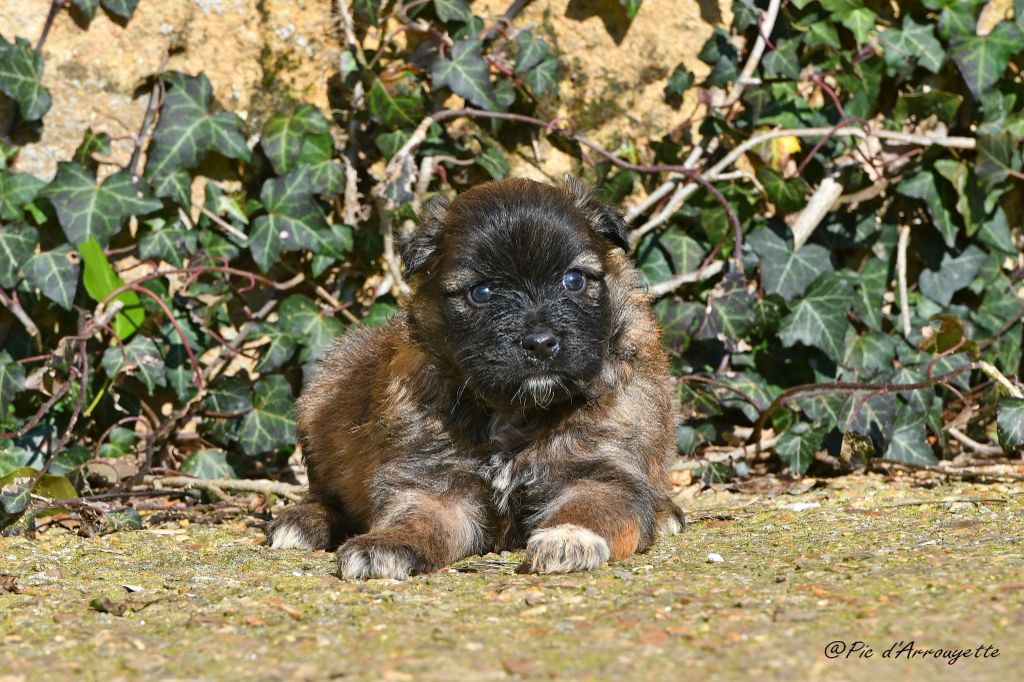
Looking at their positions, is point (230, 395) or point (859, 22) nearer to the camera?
point (230, 395)

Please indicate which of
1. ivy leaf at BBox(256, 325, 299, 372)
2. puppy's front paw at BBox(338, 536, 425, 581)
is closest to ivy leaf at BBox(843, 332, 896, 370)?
ivy leaf at BBox(256, 325, 299, 372)

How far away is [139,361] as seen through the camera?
20.3ft

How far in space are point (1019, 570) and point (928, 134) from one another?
4031 millimetres

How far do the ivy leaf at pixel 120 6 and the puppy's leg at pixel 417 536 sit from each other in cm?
329

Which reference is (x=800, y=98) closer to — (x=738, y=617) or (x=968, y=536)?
(x=968, y=536)

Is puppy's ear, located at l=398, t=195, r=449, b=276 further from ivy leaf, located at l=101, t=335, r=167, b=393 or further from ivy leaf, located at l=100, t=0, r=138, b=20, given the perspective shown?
ivy leaf, located at l=100, t=0, r=138, b=20

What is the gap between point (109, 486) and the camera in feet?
20.2

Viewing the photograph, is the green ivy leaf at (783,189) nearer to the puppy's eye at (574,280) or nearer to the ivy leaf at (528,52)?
the ivy leaf at (528,52)

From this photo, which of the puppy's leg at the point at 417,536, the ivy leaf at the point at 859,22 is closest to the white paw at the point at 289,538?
the puppy's leg at the point at 417,536

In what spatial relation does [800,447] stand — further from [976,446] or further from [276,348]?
[276,348]

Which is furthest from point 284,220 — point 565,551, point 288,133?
point 565,551

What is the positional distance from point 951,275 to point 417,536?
3.99 metres

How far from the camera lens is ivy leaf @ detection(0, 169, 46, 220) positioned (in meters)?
6.05

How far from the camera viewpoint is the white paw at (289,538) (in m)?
4.96
